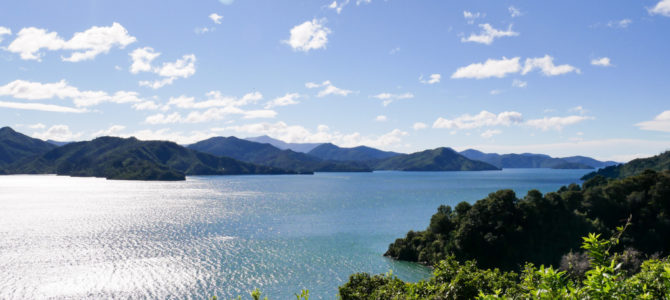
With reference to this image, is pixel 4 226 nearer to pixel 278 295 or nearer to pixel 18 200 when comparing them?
pixel 18 200

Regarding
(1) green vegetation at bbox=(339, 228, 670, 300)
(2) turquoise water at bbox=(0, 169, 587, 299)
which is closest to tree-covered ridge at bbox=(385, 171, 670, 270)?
(2) turquoise water at bbox=(0, 169, 587, 299)

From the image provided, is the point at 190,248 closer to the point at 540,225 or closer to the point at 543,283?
the point at 540,225

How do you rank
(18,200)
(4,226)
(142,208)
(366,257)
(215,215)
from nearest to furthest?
(366,257) < (4,226) < (215,215) < (142,208) < (18,200)

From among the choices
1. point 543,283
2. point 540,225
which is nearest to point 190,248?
point 540,225

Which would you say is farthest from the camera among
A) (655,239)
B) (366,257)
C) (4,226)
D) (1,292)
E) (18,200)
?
(18,200)

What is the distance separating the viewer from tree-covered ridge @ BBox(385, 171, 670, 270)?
7256 cm

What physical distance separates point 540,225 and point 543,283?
249 ft

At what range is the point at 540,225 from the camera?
75500 millimetres

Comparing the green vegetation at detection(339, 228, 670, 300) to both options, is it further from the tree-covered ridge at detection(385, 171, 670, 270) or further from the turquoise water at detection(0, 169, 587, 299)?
the tree-covered ridge at detection(385, 171, 670, 270)

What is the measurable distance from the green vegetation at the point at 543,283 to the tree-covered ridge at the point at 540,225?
137 feet

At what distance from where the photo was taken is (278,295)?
59.6m

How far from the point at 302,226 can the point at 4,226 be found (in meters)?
89.8

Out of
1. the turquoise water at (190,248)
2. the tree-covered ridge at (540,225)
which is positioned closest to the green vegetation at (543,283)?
the turquoise water at (190,248)

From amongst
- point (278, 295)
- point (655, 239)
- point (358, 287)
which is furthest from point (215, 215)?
point (655, 239)
